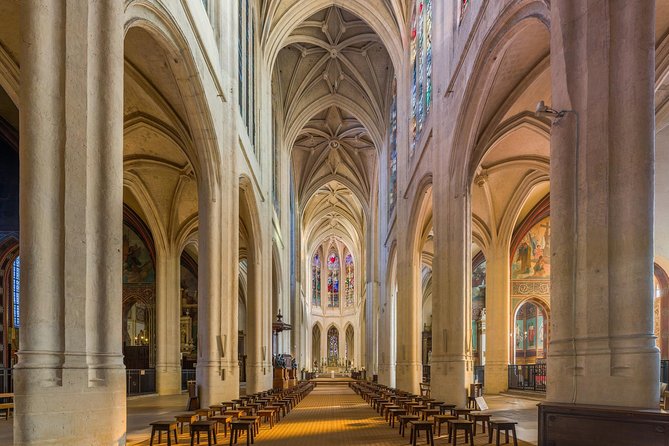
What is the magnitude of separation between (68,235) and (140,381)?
19004 mm

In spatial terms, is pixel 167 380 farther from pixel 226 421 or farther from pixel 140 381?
pixel 226 421

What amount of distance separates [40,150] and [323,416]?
38.1 ft

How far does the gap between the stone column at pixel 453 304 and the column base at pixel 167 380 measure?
1315 centimetres

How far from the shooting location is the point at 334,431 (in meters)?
12.1

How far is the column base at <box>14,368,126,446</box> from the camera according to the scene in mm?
6062

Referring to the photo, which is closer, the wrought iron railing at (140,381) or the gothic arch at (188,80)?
the gothic arch at (188,80)

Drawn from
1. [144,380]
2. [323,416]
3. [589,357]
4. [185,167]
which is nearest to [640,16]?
[589,357]

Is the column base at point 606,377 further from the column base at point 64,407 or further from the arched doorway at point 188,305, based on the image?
the arched doorway at point 188,305

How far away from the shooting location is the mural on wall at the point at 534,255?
24203 mm

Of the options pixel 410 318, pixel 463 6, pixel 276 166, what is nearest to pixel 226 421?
pixel 463 6

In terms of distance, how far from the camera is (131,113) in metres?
16.4

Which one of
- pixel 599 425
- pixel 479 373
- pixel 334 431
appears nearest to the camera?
pixel 599 425

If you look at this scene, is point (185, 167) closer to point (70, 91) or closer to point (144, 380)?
point (144, 380)

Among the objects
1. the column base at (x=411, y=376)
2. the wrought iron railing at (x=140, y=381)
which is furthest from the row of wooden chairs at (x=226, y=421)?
the wrought iron railing at (x=140, y=381)
